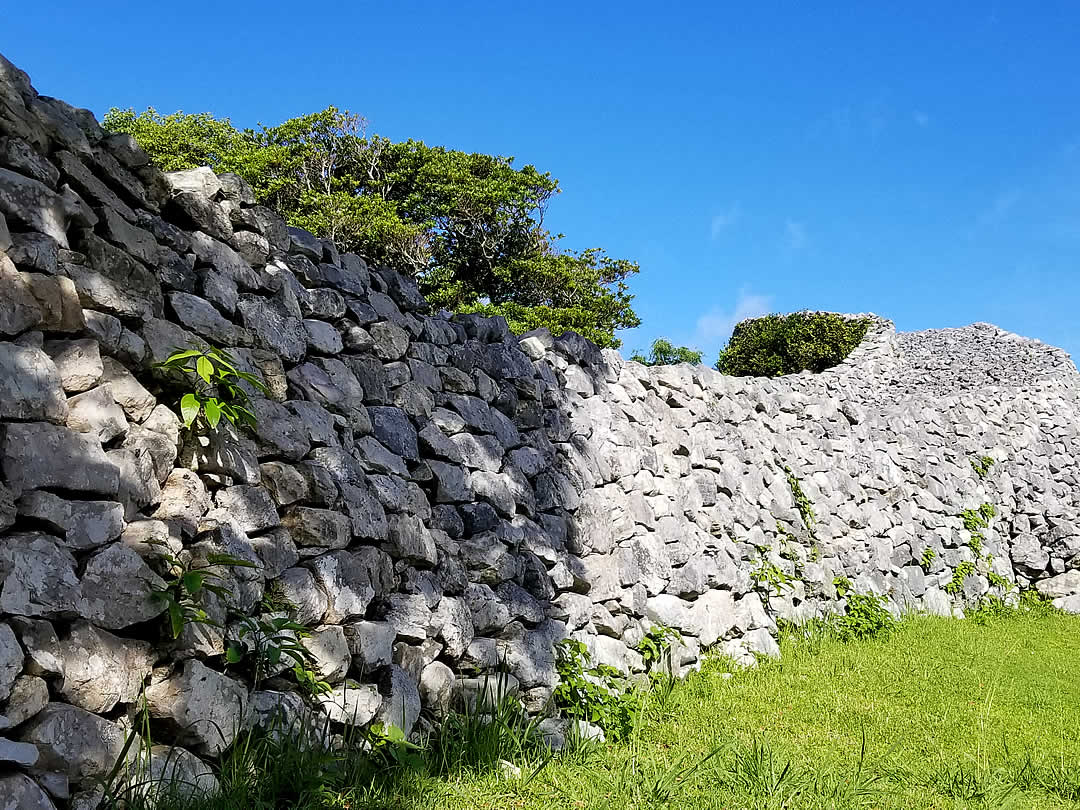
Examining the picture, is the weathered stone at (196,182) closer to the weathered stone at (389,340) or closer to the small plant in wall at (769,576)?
the weathered stone at (389,340)

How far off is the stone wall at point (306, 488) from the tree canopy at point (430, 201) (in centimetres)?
1218

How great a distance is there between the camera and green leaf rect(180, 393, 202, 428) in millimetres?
3686

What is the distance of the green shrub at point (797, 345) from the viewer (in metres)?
18.5

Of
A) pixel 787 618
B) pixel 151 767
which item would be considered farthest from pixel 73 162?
pixel 787 618

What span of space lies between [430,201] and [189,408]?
56.0 ft

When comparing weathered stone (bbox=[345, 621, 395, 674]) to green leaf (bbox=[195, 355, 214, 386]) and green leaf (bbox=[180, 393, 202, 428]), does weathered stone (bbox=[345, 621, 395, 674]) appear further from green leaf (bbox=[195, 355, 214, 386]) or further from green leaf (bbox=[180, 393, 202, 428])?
green leaf (bbox=[195, 355, 214, 386])

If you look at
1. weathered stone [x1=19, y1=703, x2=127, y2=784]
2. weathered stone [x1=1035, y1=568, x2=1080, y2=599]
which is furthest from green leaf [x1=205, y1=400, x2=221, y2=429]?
weathered stone [x1=1035, y1=568, x2=1080, y2=599]

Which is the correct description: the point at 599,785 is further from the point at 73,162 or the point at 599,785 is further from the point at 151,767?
the point at 73,162

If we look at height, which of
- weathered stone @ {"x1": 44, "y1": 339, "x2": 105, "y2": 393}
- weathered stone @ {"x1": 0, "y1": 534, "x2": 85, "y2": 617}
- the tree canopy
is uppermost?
the tree canopy

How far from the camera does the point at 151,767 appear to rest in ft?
10.2

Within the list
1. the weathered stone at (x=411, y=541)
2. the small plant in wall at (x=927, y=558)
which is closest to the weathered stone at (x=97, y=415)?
the weathered stone at (x=411, y=541)

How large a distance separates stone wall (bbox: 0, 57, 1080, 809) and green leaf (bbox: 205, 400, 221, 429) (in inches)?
5.4

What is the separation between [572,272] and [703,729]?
16.2 metres

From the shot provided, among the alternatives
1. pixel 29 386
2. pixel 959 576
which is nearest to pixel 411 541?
pixel 29 386
